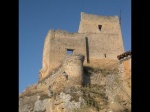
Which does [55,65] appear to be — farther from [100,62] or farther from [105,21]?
[105,21]

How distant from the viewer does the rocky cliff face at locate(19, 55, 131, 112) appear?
22.8m

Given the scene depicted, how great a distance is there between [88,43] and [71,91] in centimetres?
811

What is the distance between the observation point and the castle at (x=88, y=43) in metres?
30.1

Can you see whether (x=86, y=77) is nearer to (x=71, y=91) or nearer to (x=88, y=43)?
(x=71, y=91)

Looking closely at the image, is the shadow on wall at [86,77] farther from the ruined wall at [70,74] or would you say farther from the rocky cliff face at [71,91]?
the ruined wall at [70,74]

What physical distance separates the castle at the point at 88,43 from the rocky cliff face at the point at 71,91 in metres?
1.49

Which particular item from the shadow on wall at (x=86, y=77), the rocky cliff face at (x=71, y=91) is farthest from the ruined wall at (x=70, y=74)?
the shadow on wall at (x=86, y=77)

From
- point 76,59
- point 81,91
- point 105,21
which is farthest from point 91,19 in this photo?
point 81,91

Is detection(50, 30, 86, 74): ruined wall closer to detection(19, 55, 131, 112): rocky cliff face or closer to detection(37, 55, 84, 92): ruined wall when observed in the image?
detection(19, 55, 131, 112): rocky cliff face

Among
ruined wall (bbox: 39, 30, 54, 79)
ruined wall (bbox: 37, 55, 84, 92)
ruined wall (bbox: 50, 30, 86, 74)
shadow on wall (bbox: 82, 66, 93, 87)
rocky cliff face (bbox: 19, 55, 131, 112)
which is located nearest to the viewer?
rocky cliff face (bbox: 19, 55, 131, 112)

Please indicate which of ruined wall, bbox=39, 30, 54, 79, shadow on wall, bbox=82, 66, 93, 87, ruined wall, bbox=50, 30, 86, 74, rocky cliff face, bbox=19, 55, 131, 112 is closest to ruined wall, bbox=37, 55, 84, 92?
rocky cliff face, bbox=19, 55, 131, 112

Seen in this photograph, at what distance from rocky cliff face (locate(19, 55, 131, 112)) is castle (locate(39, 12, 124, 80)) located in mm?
1491

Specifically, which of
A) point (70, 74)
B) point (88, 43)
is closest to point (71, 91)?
point (70, 74)
